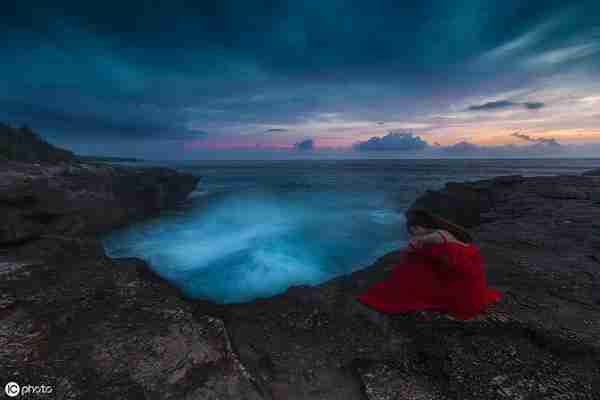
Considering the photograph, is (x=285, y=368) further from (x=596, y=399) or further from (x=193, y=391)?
(x=596, y=399)

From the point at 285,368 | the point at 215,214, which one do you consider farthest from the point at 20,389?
the point at 215,214

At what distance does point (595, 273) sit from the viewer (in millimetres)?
5203

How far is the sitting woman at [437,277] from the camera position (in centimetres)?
395

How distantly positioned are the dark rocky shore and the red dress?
204mm

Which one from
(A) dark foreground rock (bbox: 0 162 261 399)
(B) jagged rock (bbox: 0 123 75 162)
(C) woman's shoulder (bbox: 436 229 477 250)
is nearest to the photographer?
(A) dark foreground rock (bbox: 0 162 261 399)

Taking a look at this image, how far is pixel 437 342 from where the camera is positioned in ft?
11.6

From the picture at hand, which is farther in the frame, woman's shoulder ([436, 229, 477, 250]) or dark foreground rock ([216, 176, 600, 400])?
woman's shoulder ([436, 229, 477, 250])

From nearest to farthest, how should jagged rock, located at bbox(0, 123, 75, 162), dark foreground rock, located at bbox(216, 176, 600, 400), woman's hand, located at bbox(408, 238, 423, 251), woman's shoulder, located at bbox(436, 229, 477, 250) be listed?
dark foreground rock, located at bbox(216, 176, 600, 400)
woman's shoulder, located at bbox(436, 229, 477, 250)
woman's hand, located at bbox(408, 238, 423, 251)
jagged rock, located at bbox(0, 123, 75, 162)

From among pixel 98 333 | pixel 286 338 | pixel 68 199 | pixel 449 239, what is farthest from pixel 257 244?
pixel 449 239

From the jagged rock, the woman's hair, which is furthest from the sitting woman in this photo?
the jagged rock

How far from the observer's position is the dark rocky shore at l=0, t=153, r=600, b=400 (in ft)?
9.37

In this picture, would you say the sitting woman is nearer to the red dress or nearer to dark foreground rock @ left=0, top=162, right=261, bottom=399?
the red dress

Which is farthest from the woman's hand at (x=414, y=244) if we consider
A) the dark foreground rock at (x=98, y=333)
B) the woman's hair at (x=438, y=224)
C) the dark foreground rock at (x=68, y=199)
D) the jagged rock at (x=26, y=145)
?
the jagged rock at (x=26, y=145)

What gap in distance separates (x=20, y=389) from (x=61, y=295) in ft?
6.51
